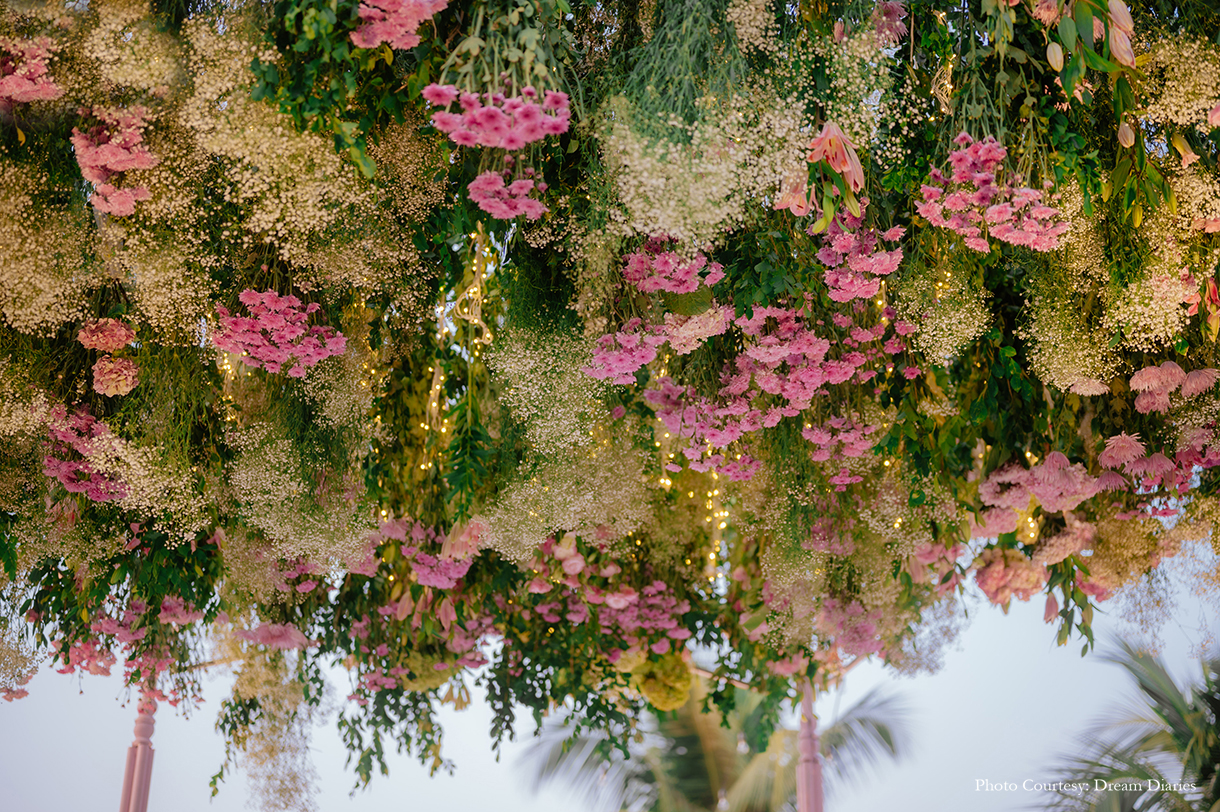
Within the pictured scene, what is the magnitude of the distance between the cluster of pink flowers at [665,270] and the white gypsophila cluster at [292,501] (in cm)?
119

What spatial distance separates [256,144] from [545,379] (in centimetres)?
93

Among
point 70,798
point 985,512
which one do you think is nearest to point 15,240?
point 985,512

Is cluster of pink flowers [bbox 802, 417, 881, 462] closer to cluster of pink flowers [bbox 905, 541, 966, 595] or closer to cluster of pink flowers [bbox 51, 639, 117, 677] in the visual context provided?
cluster of pink flowers [bbox 905, 541, 966, 595]

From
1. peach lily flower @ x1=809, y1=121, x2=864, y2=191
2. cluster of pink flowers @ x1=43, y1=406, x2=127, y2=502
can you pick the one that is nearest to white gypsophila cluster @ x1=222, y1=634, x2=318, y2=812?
cluster of pink flowers @ x1=43, y1=406, x2=127, y2=502

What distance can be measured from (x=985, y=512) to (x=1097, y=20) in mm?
1656

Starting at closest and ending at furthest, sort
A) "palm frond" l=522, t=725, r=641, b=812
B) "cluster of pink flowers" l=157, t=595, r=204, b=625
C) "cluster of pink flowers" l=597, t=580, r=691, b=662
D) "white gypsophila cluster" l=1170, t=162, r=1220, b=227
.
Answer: "white gypsophila cluster" l=1170, t=162, r=1220, b=227 → "cluster of pink flowers" l=157, t=595, r=204, b=625 → "cluster of pink flowers" l=597, t=580, r=691, b=662 → "palm frond" l=522, t=725, r=641, b=812

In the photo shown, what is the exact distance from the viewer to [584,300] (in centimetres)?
233

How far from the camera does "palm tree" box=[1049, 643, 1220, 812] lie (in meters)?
5.15

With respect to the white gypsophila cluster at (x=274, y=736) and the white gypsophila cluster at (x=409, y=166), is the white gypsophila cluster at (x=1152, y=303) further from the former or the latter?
the white gypsophila cluster at (x=274, y=736)

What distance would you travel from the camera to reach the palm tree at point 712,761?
757 cm

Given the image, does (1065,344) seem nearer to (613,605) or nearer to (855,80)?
(855,80)

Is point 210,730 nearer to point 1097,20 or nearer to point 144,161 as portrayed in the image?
point 144,161

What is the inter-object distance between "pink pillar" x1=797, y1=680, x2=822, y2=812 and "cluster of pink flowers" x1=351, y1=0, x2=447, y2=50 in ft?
12.4

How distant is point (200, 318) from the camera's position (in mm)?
2523
